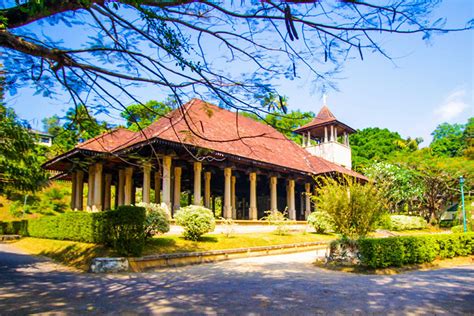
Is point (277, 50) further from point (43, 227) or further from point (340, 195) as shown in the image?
point (43, 227)

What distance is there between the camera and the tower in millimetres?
31109

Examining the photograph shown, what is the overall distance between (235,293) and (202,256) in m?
5.37

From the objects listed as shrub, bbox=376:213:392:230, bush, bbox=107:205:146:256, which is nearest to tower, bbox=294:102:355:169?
shrub, bbox=376:213:392:230

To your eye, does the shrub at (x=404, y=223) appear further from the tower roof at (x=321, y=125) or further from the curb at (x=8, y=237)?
the curb at (x=8, y=237)

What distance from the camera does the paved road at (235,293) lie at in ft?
17.4

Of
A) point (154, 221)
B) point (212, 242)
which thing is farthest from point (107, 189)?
point (154, 221)

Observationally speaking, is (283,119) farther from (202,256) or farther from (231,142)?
(231,142)

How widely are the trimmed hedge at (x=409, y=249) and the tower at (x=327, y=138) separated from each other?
688 inches

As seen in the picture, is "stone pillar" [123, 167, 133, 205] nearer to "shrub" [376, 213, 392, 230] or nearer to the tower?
"shrub" [376, 213, 392, 230]

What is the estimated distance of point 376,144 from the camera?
5366 centimetres

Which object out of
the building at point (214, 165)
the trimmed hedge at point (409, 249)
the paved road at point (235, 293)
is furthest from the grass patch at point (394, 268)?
the building at point (214, 165)

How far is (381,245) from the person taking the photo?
1034cm

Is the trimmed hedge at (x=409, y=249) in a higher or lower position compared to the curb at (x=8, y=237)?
higher

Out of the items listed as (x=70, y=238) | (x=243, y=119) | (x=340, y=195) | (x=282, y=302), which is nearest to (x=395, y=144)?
(x=243, y=119)
